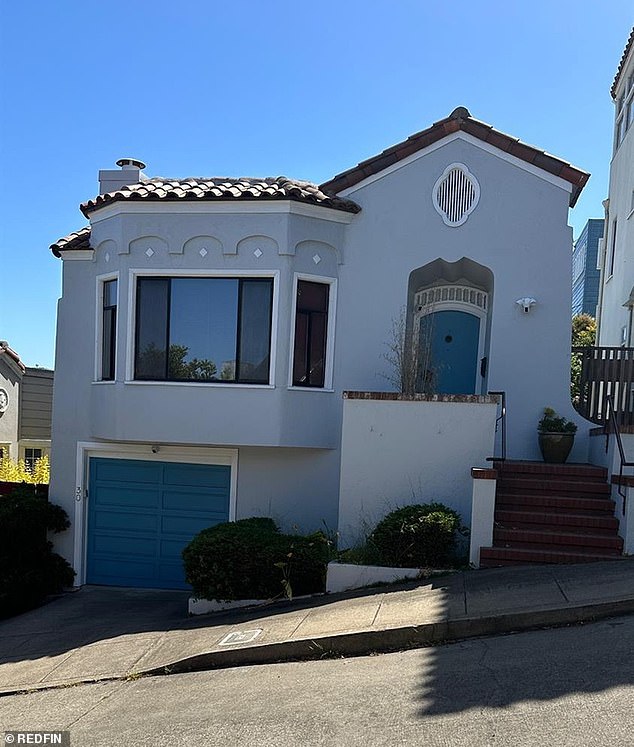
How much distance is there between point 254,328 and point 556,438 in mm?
4870

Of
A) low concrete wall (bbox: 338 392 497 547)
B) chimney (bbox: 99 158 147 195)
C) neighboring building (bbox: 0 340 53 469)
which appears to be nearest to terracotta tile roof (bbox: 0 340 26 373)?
neighboring building (bbox: 0 340 53 469)

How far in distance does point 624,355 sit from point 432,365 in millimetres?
3048

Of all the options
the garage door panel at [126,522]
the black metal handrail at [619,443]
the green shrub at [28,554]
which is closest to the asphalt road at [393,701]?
the black metal handrail at [619,443]

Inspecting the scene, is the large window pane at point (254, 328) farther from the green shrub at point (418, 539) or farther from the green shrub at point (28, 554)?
the green shrub at point (28, 554)

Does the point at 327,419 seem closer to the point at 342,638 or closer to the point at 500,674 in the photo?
the point at 342,638

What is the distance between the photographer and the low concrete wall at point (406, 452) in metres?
10.4

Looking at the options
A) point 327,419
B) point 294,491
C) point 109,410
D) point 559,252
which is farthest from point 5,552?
point 559,252

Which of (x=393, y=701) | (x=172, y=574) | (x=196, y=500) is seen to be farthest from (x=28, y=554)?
(x=393, y=701)

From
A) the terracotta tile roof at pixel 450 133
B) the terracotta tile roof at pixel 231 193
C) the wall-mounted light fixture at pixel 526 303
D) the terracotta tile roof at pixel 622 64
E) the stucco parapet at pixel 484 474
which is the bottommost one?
the stucco parapet at pixel 484 474

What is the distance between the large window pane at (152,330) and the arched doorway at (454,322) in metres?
4.00

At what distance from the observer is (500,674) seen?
19.4 ft

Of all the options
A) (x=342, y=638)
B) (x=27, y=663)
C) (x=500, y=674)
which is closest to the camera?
(x=500, y=674)

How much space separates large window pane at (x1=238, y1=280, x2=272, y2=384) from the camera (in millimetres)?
11727

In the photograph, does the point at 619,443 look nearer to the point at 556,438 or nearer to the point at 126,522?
the point at 556,438
